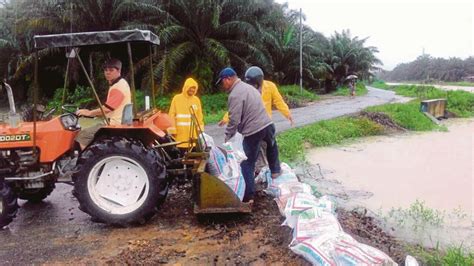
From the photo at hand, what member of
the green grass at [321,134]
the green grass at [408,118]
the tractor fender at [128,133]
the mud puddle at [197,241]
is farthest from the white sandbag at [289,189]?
the green grass at [408,118]

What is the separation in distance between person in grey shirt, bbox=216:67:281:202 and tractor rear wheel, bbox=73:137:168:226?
2.99ft

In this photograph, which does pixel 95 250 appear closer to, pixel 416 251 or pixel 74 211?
pixel 74 211

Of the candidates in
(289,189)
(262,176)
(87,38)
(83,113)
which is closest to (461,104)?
(262,176)

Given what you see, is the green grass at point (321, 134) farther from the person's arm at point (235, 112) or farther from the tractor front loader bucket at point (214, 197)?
the tractor front loader bucket at point (214, 197)

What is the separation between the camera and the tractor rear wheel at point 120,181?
14.9ft

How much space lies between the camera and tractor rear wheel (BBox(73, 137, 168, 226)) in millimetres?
4555

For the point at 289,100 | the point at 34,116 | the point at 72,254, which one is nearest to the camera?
the point at 72,254

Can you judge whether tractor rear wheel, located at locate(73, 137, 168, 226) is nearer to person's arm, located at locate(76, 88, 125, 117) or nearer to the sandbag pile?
person's arm, located at locate(76, 88, 125, 117)

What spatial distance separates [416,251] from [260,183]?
7.58ft

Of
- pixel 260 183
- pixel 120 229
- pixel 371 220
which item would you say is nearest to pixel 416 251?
pixel 371 220

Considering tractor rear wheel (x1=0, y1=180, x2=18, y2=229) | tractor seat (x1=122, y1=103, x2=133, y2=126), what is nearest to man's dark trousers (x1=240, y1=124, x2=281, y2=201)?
tractor seat (x1=122, y1=103, x2=133, y2=126)

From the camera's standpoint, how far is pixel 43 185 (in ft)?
15.9

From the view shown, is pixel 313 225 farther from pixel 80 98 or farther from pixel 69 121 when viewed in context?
pixel 80 98

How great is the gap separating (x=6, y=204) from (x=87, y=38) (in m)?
1.81
